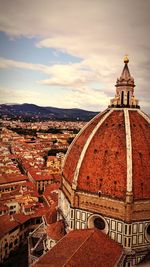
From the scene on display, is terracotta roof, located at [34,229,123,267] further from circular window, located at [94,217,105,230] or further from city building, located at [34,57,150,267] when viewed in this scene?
circular window, located at [94,217,105,230]

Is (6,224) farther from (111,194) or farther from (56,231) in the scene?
(111,194)

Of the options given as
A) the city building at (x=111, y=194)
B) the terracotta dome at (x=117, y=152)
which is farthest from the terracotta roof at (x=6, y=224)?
the terracotta dome at (x=117, y=152)

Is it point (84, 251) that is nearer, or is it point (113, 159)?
point (84, 251)

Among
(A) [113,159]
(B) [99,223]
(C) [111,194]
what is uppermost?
(A) [113,159]

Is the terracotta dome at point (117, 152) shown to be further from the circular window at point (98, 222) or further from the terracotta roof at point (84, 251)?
the terracotta roof at point (84, 251)

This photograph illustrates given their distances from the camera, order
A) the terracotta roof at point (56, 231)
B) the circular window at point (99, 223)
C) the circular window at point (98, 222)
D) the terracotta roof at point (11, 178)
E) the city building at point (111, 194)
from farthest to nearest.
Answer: the terracotta roof at point (11, 178) < the terracotta roof at point (56, 231) < the circular window at point (99, 223) < the circular window at point (98, 222) < the city building at point (111, 194)

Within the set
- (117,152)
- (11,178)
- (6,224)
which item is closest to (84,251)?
(117,152)

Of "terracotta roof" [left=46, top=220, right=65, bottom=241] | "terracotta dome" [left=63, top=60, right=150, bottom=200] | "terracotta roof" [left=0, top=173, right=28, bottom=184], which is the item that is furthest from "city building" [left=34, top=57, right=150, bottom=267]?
"terracotta roof" [left=0, top=173, right=28, bottom=184]
